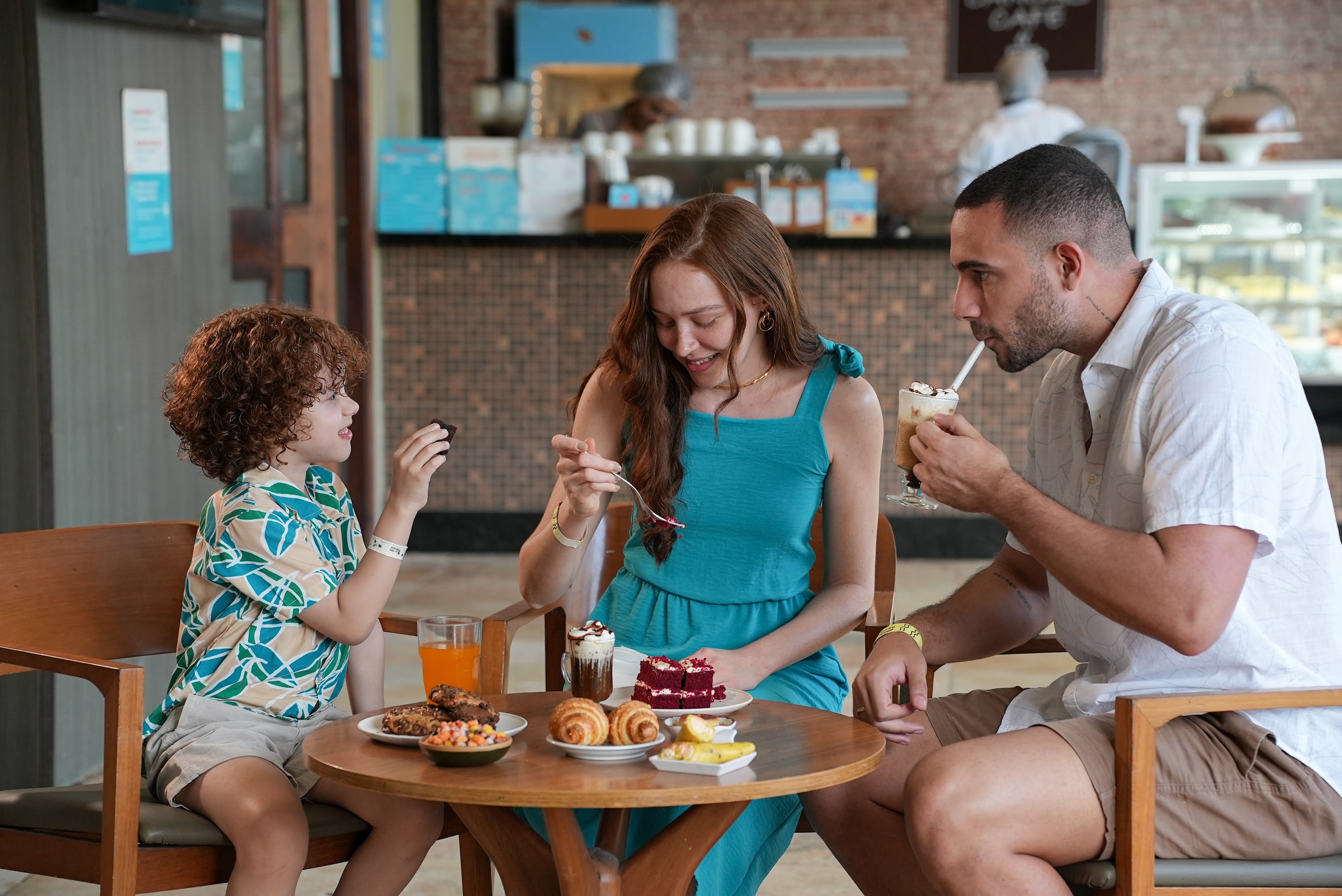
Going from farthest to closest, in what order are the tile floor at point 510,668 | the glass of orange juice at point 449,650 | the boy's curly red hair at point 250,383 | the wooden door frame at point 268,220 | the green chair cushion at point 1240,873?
1. the wooden door frame at point 268,220
2. the tile floor at point 510,668
3. the boy's curly red hair at point 250,383
4. the glass of orange juice at point 449,650
5. the green chair cushion at point 1240,873

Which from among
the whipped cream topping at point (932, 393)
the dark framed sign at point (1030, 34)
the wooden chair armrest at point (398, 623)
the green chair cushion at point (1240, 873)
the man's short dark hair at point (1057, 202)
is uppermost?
the dark framed sign at point (1030, 34)

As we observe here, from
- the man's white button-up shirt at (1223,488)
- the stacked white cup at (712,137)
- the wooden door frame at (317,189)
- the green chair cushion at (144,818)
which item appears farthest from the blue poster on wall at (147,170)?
the stacked white cup at (712,137)

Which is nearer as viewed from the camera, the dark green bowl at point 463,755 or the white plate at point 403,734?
the dark green bowl at point 463,755

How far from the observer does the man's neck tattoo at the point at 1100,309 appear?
1.84m

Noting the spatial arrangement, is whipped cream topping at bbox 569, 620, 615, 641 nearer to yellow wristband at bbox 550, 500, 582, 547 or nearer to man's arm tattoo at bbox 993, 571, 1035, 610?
yellow wristband at bbox 550, 500, 582, 547

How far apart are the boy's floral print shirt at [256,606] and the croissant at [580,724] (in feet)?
1.61

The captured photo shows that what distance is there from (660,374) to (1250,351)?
0.88 meters

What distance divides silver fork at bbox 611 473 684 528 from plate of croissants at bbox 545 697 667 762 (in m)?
0.48

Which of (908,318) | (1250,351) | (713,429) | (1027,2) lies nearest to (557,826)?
(713,429)

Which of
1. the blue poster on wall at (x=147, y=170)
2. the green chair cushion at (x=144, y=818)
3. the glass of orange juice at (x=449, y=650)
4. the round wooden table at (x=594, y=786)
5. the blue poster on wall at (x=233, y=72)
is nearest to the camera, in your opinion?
the round wooden table at (x=594, y=786)

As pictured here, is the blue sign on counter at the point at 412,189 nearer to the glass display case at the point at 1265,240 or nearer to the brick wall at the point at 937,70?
the brick wall at the point at 937,70

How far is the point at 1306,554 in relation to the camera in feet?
5.65

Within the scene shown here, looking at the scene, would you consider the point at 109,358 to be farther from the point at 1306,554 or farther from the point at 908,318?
the point at 908,318

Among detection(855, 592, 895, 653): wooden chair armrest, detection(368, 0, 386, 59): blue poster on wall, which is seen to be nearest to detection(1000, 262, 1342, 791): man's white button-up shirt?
detection(855, 592, 895, 653): wooden chair armrest
